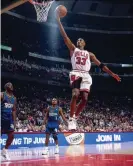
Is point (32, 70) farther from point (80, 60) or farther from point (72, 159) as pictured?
point (80, 60)

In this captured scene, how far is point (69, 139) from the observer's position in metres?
15.3

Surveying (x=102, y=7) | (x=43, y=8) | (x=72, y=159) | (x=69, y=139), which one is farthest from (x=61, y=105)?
(x=72, y=159)

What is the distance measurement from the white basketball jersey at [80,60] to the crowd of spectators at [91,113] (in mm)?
11803

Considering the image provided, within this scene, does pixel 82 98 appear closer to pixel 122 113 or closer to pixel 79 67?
pixel 79 67

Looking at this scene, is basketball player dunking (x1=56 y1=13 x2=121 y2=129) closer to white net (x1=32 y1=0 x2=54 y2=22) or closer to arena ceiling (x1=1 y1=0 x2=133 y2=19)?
white net (x1=32 y1=0 x2=54 y2=22)

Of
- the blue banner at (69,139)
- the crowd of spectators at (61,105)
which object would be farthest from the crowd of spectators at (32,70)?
the blue banner at (69,139)

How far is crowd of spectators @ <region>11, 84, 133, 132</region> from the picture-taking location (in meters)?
18.1

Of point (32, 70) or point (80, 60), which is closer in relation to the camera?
point (80, 60)

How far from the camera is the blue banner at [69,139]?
1302cm

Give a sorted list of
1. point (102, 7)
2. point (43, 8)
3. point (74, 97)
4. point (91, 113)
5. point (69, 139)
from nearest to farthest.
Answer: point (74, 97) < point (43, 8) < point (69, 139) < point (91, 113) < point (102, 7)

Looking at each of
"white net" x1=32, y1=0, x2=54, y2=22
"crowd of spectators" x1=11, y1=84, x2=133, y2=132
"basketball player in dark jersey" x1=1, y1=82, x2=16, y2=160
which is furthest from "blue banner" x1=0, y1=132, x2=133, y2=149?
"white net" x1=32, y1=0, x2=54, y2=22

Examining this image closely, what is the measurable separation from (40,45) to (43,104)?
24.6ft

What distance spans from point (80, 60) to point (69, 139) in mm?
11319

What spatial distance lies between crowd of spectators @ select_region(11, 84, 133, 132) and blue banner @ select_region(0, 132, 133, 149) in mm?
1354
